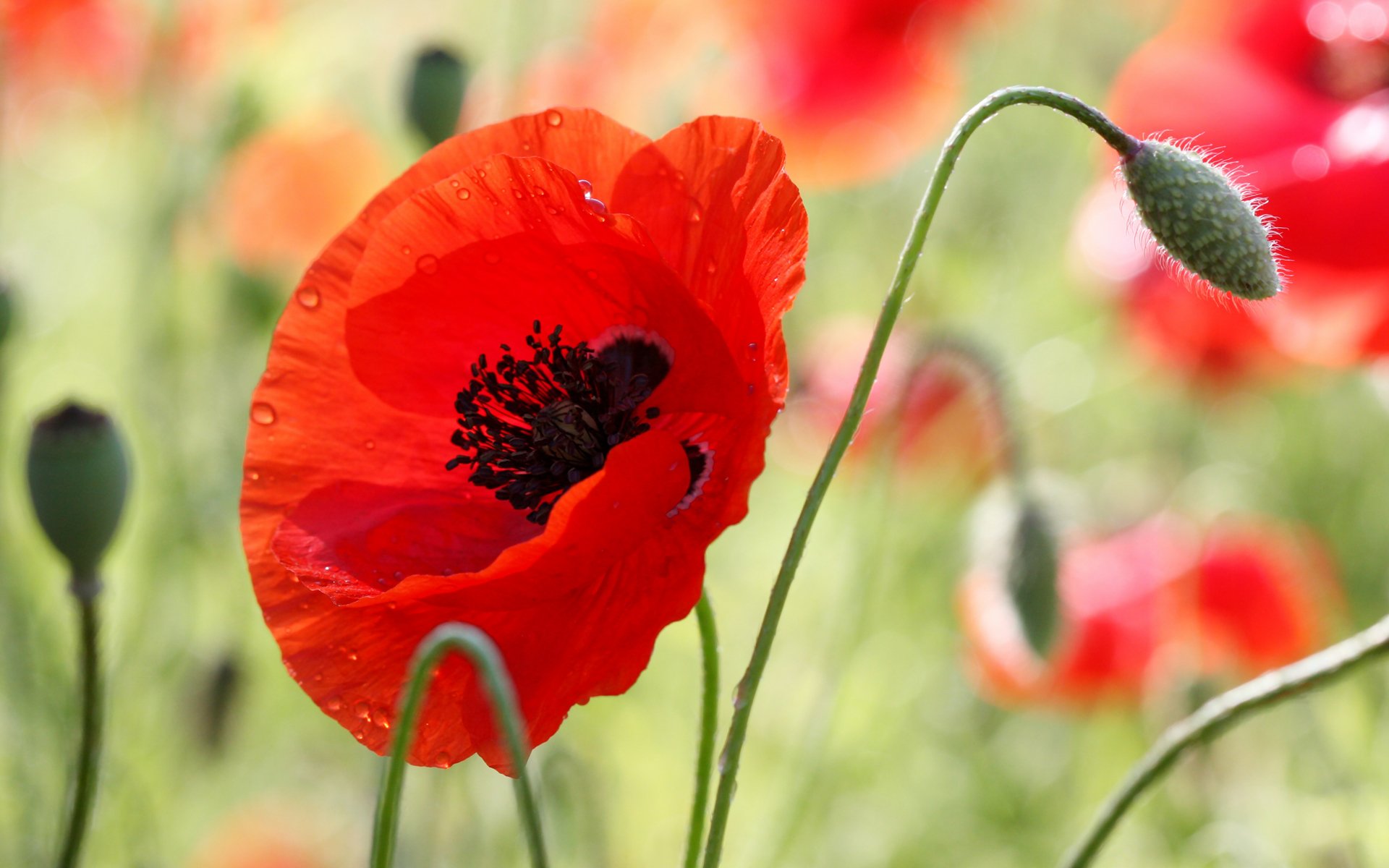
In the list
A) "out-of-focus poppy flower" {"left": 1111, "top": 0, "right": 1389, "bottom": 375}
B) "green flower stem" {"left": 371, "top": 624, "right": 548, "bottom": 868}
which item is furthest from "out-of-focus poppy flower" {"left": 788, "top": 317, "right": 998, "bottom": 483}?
"green flower stem" {"left": 371, "top": 624, "right": 548, "bottom": 868}

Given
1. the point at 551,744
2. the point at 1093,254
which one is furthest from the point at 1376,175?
the point at 551,744

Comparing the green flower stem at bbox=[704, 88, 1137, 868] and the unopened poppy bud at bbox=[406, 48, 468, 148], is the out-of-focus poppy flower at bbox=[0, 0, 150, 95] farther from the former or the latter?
the green flower stem at bbox=[704, 88, 1137, 868]

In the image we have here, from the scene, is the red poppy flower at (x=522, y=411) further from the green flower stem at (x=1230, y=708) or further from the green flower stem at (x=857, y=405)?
the green flower stem at (x=1230, y=708)

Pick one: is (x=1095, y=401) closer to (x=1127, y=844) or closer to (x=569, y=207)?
(x=1127, y=844)

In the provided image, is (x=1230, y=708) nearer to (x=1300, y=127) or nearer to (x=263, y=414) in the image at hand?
(x=263, y=414)

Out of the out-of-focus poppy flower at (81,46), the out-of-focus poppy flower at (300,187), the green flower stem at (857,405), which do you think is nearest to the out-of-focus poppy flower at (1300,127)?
the green flower stem at (857,405)
